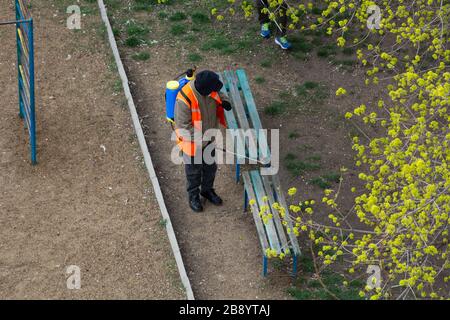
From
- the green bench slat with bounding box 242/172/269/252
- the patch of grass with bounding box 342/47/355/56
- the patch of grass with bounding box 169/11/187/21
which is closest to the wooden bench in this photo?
the green bench slat with bounding box 242/172/269/252

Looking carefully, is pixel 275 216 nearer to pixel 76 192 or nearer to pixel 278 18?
pixel 76 192

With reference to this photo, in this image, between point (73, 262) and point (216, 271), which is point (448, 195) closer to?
point (216, 271)

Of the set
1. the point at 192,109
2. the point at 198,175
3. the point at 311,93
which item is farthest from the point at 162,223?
the point at 311,93

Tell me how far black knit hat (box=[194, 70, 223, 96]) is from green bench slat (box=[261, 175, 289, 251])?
1.31 metres

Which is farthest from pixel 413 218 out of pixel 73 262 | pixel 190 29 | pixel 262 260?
pixel 190 29

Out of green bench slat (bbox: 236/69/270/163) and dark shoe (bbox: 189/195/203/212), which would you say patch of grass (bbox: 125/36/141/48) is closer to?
green bench slat (bbox: 236/69/270/163)

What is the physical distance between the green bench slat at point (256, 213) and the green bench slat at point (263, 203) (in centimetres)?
4

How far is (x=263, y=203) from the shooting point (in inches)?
374

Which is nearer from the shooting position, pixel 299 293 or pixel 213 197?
pixel 299 293

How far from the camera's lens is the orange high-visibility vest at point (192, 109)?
9.10m

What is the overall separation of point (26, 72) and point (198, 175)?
7.75 ft

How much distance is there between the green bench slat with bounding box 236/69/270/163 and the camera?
10.0 meters

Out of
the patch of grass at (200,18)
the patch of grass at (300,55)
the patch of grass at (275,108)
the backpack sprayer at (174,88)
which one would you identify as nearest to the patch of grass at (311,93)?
the patch of grass at (275,108)

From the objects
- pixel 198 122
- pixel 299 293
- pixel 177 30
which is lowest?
pixel 299 293
